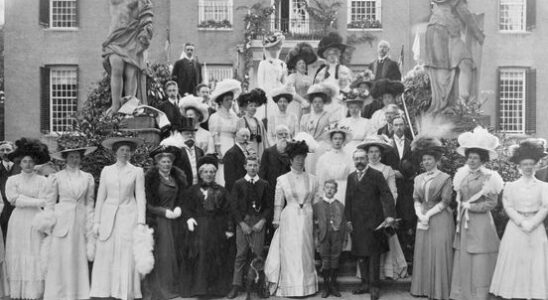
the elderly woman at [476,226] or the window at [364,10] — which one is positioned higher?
the window at [364,10]

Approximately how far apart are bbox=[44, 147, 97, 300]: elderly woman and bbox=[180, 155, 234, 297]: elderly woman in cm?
118

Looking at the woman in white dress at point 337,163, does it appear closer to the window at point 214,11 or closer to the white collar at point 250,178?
the white collar at point 250,178

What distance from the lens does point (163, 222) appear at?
9023mm

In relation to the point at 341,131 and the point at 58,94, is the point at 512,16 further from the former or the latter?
the point at 341,131

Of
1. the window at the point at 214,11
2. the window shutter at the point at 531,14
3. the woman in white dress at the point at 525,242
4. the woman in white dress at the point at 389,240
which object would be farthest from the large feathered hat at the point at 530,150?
the window at the point at 214,11

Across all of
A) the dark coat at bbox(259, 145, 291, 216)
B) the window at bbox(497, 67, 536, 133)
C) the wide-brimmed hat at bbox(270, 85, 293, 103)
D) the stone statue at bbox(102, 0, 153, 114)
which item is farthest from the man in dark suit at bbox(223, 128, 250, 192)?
the window at bbox(497, 67, 536, 133)

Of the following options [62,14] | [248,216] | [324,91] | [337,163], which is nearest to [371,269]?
[337,163]

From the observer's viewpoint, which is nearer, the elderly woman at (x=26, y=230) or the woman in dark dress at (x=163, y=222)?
the woman in dark dress at (x=163, y=222)

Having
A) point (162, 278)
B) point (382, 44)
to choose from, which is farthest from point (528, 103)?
point (162, 278)

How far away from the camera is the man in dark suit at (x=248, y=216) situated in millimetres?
9078

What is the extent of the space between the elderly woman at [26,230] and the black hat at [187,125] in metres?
2.03

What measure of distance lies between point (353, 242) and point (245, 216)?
1.38m

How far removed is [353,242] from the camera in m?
9.18

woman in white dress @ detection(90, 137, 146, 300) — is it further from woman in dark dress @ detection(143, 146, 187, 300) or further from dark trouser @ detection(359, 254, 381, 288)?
dark trouser @ detection(359, 254, 381, 288)
